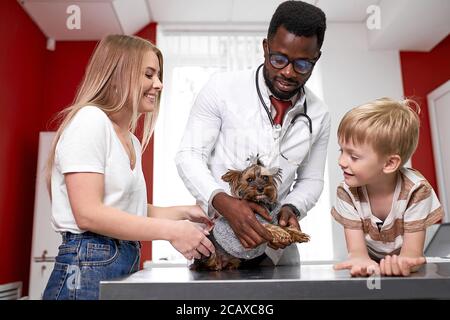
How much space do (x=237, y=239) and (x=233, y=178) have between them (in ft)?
0.34

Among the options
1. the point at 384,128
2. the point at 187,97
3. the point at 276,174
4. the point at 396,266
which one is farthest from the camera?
the point at 187,97

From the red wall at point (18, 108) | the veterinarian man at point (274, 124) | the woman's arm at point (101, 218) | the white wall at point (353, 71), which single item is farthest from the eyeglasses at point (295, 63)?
the red wall at point (18, 108)

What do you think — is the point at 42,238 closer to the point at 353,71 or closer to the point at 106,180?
the point at 106,180

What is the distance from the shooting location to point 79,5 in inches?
34.2

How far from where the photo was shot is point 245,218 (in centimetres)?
61

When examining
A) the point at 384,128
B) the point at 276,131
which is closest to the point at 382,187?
the point at 384,128

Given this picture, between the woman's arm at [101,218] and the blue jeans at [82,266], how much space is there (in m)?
0.04

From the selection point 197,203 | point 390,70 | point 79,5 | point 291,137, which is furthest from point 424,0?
point 79,5

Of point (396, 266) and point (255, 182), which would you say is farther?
point (255, 182)

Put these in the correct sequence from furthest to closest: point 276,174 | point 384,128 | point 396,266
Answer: point 276,174
point 384,128
point 396,266

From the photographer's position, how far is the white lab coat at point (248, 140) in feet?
2.37

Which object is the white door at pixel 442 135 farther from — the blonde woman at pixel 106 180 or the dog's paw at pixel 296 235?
the blonde woman at pixel 106 180

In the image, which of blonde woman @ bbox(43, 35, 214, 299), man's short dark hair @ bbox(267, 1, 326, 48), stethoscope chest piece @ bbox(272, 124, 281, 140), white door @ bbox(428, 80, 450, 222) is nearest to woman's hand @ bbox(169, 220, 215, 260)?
blonde woman @ bbox(43, 35, 214, 299)
